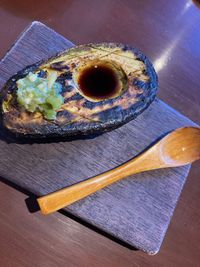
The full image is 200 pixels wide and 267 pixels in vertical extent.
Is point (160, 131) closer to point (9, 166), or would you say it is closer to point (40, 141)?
A: point (40, 141)

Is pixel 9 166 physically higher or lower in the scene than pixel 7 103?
lower

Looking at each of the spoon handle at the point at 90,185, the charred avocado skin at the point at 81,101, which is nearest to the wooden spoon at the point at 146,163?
the spoon handle at the point at 90,185

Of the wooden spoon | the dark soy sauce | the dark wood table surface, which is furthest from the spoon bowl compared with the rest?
the dark soy sauce

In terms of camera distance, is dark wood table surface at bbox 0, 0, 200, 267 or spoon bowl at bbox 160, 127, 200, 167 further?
spoon bowl at bbox 160, 127, 200, 167

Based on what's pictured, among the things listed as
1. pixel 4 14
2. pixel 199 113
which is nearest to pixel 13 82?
pixel 4 14

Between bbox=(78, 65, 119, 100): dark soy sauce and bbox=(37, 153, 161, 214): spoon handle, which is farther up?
bbox=(78, 65, 119, 100): dark soy sauce

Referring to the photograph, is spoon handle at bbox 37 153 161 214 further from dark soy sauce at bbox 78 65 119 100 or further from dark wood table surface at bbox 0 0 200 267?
dark soy sauce at bbox 78 65 119 100

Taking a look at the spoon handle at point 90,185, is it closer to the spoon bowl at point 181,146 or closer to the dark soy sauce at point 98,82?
the spoon bowl at point 181,146
